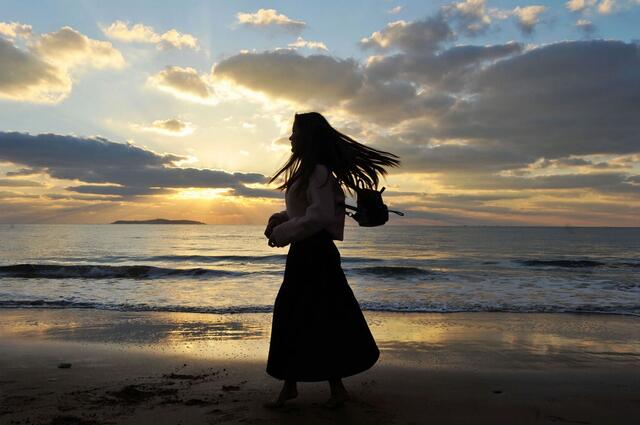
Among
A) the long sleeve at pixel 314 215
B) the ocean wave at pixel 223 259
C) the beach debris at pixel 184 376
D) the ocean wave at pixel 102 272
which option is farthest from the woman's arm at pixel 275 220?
the ocean wave at pixel 223 259

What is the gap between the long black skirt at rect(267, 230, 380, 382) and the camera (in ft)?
11.5

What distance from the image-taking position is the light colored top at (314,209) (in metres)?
3.33

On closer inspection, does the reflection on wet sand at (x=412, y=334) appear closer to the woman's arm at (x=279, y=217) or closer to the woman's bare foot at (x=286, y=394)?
the woman's bare foot at (x=286, y=394)

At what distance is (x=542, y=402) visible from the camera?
4.21 m

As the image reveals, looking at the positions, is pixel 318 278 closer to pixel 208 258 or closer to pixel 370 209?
pixel 370 209

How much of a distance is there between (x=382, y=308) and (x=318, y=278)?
24.3ft

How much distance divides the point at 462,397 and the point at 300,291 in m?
1.88

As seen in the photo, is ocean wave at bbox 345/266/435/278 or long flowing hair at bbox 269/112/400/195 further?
ocean wave at bbox 345/266/435/278

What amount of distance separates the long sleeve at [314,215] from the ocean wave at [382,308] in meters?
7.06

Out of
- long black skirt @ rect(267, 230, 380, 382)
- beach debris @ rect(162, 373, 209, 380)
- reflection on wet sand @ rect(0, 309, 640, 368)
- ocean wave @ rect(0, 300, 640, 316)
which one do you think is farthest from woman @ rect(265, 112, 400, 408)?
ocean wave @ rect(0, 300, 640, 316)

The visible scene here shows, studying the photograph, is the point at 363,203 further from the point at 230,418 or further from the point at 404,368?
the point at 404,368

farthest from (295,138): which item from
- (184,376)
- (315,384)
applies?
(184,376)

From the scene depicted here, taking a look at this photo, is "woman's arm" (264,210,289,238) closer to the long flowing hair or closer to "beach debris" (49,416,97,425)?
the long flowing hair

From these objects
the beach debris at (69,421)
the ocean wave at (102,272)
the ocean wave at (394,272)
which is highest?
the beach debris at (69,421)
